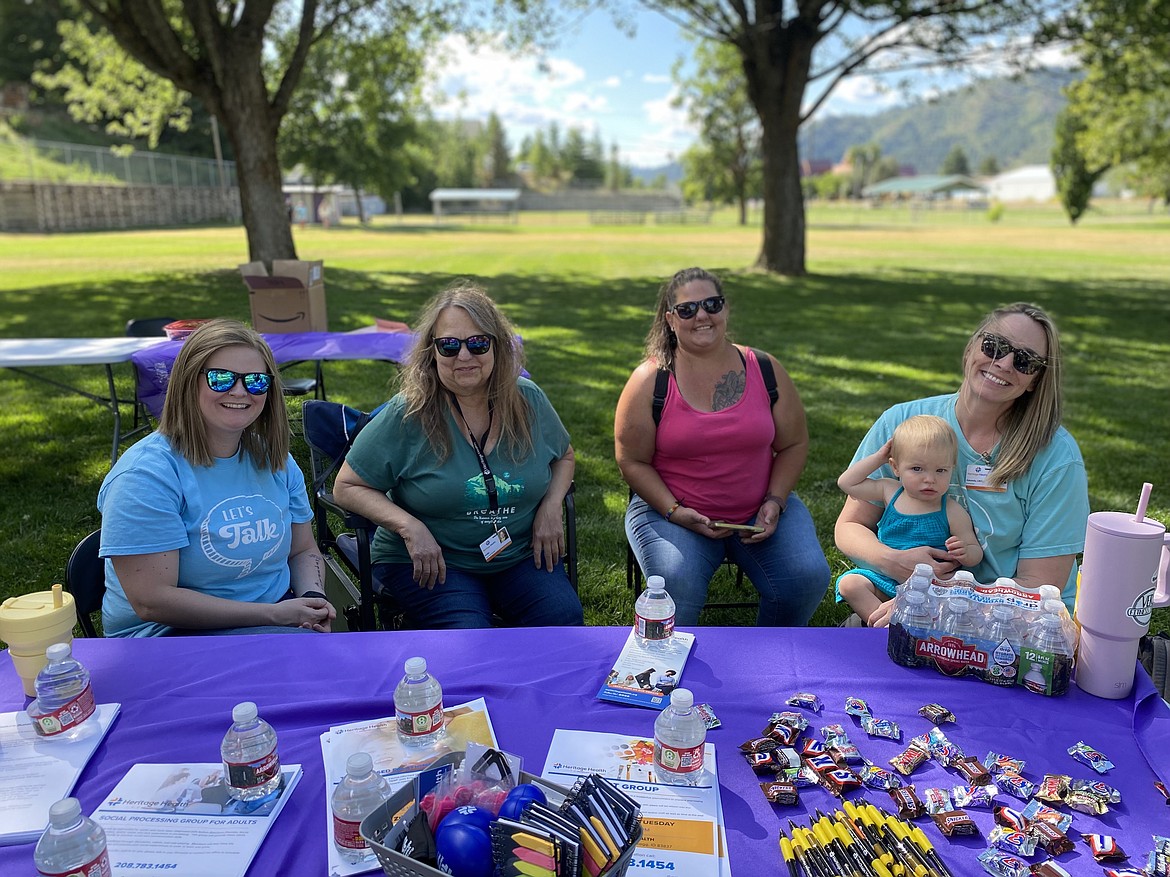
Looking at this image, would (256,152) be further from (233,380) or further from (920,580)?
(920,580)

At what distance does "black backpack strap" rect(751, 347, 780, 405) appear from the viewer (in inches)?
130

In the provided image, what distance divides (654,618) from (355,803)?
2.76ft

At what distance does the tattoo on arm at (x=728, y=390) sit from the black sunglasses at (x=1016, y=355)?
3.18ft

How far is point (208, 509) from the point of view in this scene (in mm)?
2303

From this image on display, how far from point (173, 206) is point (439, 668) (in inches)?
1816

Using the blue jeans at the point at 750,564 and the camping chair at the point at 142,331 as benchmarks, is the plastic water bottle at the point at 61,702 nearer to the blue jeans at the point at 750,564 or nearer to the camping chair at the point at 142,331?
the blue jeans at the point at 750,564

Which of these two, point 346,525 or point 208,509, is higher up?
point 208,509

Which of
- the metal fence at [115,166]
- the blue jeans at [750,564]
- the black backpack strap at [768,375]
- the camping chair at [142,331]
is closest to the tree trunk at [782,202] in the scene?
the camping chair at [142,331]

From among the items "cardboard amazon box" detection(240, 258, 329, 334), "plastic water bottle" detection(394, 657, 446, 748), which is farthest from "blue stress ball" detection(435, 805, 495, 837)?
"cardboard amazon box" detection(240, 258, 329, 334)

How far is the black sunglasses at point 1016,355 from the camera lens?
8.20 ft

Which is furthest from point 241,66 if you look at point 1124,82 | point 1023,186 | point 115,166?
A: point 1023,186

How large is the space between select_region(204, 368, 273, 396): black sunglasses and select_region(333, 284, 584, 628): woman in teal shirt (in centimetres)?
53

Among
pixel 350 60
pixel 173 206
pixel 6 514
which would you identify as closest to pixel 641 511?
pixel 6 514

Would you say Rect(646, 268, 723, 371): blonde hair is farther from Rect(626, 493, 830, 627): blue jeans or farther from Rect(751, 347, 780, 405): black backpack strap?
Rect(626, 493, 830, 627): blue jeans
